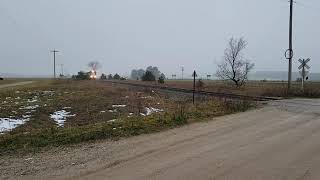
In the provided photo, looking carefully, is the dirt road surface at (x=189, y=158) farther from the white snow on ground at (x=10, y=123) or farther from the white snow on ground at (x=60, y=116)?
the white snow on ground at (x=60, y=116)

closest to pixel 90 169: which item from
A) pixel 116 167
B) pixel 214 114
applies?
pixel 116 167

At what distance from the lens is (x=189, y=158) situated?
9.66 meters

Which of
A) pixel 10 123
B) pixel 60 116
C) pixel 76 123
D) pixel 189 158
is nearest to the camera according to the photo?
pixel 189 158

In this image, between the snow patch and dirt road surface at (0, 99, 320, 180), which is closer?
dirt road surface at (0, 99, 320, 180)

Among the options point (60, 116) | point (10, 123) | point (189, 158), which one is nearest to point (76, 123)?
point (10, 123)

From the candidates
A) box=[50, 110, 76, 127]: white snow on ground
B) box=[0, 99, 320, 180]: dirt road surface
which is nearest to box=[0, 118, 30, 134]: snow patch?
box=[50, 110, 76, 127]: white snow on ground

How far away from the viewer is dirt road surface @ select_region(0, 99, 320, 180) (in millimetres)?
8359

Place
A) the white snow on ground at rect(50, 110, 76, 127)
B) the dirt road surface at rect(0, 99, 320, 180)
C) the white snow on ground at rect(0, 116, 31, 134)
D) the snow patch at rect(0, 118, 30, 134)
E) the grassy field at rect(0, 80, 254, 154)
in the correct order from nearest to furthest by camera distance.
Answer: the dirt road surface at rect(0, 99, 320, 180), the grassy field at rect(0, 80, 254, 154), the snow patch at rect(0, 118, 30, 134), the white snow on ground at rect(0, 116, 31, 134), the white snow on ground at rect(50, 110, 76, 127)

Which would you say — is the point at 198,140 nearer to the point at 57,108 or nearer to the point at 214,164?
the point at 214,164

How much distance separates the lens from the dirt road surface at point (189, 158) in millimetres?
8359

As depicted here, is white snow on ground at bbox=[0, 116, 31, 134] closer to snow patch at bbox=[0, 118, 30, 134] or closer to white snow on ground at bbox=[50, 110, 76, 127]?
snow patch at bbox=[0, 118, 30, 134]

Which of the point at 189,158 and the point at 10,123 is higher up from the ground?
the point at 189,158

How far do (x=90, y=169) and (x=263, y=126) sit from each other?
8.00 meters

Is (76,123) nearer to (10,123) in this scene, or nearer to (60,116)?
(10,123)
